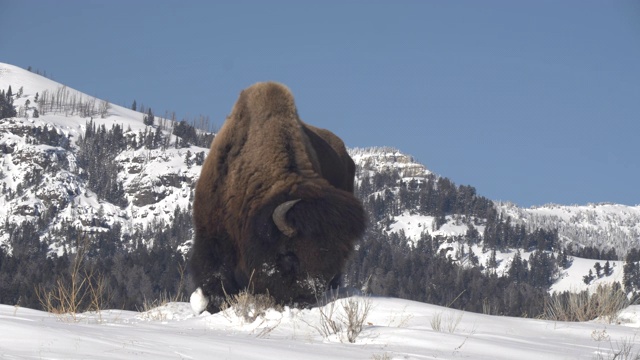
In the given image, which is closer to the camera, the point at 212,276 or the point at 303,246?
the point at 303,246

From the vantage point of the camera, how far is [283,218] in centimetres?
1060

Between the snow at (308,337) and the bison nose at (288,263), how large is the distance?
2.65 ft

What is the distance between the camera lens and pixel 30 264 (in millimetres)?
72375

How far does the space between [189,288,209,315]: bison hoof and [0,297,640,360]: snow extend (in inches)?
10.1

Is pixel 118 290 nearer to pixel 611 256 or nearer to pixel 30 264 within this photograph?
pixel 30 264

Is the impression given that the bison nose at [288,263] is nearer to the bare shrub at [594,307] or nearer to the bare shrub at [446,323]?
the bare shrub at [446,323]

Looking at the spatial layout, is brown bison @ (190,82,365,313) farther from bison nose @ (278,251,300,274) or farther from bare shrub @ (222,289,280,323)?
bare shrub @ (222,289,280,323)

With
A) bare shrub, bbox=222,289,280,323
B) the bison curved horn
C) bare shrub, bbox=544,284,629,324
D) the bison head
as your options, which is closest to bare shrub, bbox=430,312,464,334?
the bison head

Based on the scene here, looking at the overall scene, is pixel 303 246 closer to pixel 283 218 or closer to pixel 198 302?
pixel 283 218

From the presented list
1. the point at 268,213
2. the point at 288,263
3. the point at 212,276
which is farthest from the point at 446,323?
the point at 212,276

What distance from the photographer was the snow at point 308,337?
19.2 ft

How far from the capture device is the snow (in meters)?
5.85

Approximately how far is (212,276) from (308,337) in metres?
3.31

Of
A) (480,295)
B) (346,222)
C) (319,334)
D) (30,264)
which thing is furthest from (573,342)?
Answer: (480,295)
